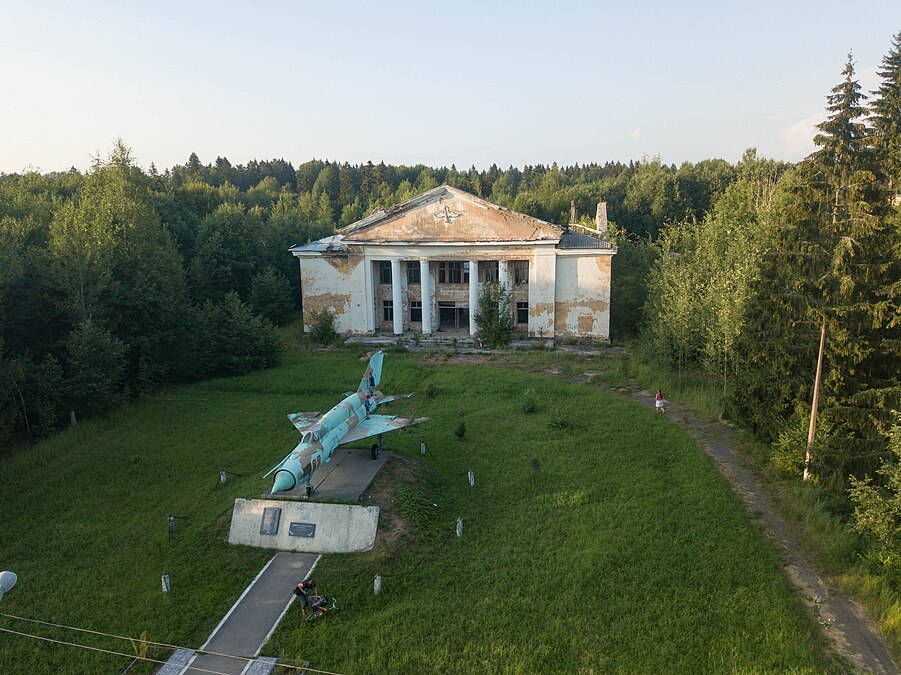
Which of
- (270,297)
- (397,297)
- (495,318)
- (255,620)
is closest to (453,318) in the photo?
(397,297)

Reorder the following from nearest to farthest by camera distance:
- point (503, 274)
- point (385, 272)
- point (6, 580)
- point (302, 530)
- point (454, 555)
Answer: point (6, 580) → point (454, 555) → point (302, 530) → point (503, 274) → point (385, 272)

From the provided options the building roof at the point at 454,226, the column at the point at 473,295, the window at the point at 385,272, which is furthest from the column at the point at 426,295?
the column at the point at 473,295

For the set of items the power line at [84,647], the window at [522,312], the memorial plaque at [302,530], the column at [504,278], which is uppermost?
the column at [504,278]

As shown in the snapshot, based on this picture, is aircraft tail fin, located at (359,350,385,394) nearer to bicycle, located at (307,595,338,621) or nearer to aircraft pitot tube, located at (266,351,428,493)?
aircraft pitot tube, located at (266,351,428,493)

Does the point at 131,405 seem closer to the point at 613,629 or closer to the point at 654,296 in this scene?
the point at 613,629

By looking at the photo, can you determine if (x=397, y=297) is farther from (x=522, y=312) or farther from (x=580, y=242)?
(x=580, y=242)

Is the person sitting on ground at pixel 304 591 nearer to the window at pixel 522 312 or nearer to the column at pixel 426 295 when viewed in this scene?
the column at pixel 426 295
